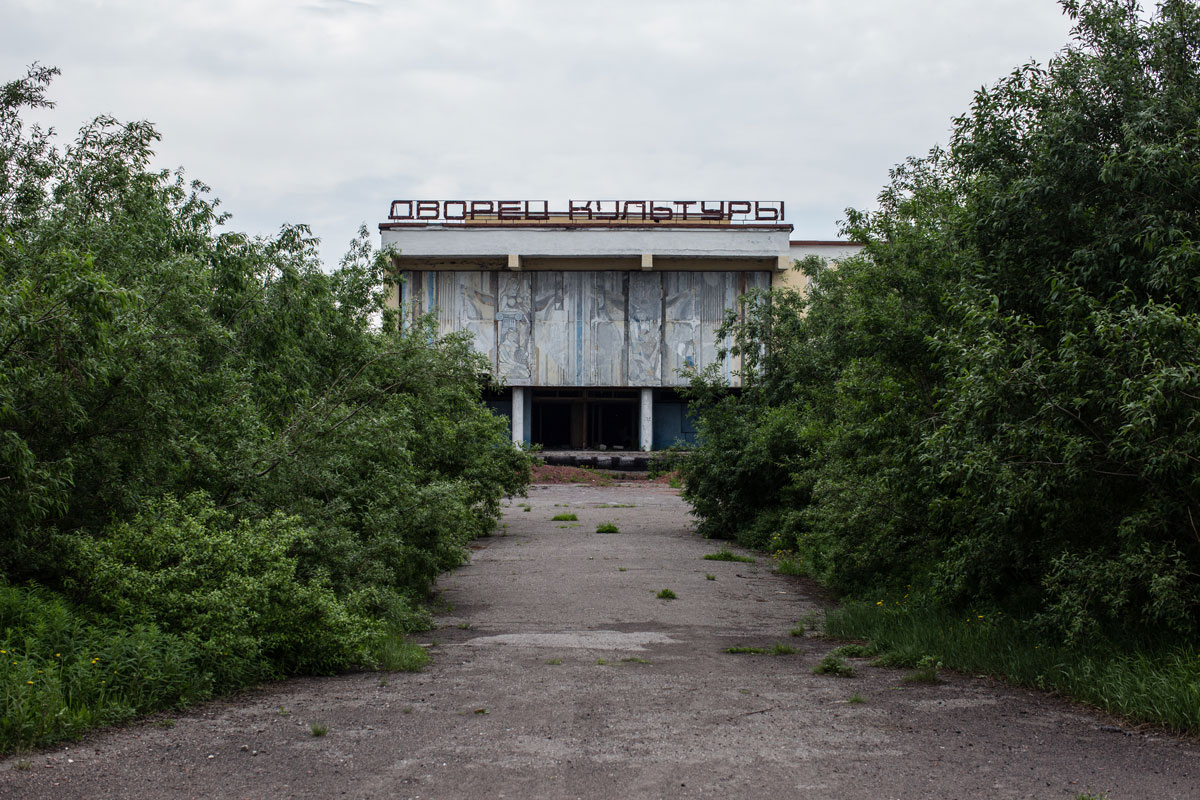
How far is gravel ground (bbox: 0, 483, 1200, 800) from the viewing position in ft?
17.5

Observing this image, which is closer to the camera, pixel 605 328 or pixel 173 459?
pixel 173 459

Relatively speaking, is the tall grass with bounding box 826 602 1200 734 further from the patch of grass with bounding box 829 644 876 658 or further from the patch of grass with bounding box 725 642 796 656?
the patch of grass with bounding box 725 642 796 656

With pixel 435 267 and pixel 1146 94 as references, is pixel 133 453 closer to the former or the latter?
pixel 1146 94

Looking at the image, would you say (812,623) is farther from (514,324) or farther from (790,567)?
(514,324)

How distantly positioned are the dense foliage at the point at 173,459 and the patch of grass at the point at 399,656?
58mm

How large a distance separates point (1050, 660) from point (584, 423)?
43307mm

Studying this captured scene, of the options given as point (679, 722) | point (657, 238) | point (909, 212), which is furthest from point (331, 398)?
point (657, 238)

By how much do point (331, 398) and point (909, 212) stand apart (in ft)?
21.8

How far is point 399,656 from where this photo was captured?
8.73m

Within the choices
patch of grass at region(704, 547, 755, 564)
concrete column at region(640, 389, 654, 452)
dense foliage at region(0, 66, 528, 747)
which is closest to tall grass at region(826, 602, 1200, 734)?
dense foliage at region(0, 66, 528, 747)

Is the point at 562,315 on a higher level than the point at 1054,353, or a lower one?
higher

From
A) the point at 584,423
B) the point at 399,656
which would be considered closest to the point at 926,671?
the point at 399,656

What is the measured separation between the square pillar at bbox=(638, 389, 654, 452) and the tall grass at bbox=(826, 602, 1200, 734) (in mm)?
35717

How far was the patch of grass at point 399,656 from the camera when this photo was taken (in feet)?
28.1
